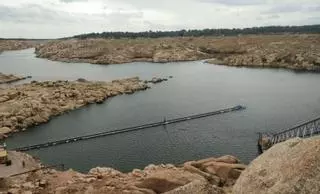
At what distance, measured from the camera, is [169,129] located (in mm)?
68688

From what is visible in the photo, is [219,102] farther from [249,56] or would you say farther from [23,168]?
[249,56]

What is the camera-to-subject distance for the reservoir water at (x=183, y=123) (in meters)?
54.9

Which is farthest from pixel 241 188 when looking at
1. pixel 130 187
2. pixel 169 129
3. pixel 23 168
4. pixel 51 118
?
pixel 51 118

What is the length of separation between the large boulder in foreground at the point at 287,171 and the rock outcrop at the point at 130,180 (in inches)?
262

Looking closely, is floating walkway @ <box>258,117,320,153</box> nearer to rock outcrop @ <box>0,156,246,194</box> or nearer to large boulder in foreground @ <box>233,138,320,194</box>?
rock outcrop @ <box>0,156,246,194</box>

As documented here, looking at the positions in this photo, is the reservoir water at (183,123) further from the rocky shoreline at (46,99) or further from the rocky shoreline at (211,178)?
the rocky shoreline at (211,178)

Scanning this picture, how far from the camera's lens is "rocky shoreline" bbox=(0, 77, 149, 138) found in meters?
72.9

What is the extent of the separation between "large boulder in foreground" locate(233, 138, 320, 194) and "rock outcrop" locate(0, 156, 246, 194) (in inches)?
262

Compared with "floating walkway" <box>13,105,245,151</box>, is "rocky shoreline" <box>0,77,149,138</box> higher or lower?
higher

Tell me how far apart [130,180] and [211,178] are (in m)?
7.55

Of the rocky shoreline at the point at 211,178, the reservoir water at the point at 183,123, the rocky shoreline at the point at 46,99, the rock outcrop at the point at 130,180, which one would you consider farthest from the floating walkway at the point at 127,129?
the rock outcrop at the point at 130,180

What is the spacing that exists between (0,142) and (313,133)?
149 feet

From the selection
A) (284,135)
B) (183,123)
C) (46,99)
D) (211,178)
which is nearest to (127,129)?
(183,123)

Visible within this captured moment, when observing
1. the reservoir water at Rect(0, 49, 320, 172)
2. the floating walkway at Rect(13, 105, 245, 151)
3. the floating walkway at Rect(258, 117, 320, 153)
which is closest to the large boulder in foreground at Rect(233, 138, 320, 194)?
the reservoir water at Rect(0, 49, 320, 172)
